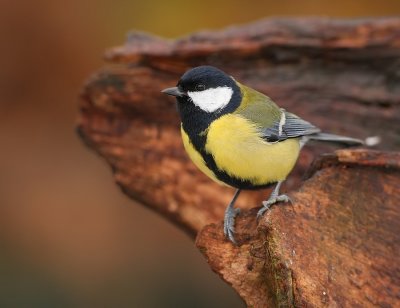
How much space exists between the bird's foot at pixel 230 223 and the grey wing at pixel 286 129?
1.03 feet

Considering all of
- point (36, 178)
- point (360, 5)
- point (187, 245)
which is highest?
point (360, 5)

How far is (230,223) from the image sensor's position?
2.57 m

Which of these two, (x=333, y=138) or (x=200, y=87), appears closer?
(x=200, y=87)

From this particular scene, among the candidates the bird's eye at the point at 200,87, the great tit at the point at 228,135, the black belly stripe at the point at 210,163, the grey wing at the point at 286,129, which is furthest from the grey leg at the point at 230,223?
the bird's eye at the point at 200,87

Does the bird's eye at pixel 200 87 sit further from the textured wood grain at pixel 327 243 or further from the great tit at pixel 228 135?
the textured wood grain at pixel 327 243

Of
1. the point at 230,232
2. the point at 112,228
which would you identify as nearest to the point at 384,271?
the point at 230,232

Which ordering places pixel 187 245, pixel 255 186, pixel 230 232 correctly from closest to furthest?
pixel 230 232, pixel 255 186, pixel 187 245

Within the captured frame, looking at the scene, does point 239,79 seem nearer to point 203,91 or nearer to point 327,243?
point 203,91

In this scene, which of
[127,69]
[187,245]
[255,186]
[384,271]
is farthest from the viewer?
→ [187,245]

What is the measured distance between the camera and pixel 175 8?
4.88 m

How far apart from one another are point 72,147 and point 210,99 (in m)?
2.63

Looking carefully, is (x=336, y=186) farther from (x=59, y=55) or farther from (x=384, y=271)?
(x=59, y=55)

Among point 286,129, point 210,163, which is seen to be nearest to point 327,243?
point 210,163

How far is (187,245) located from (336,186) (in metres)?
2.32
